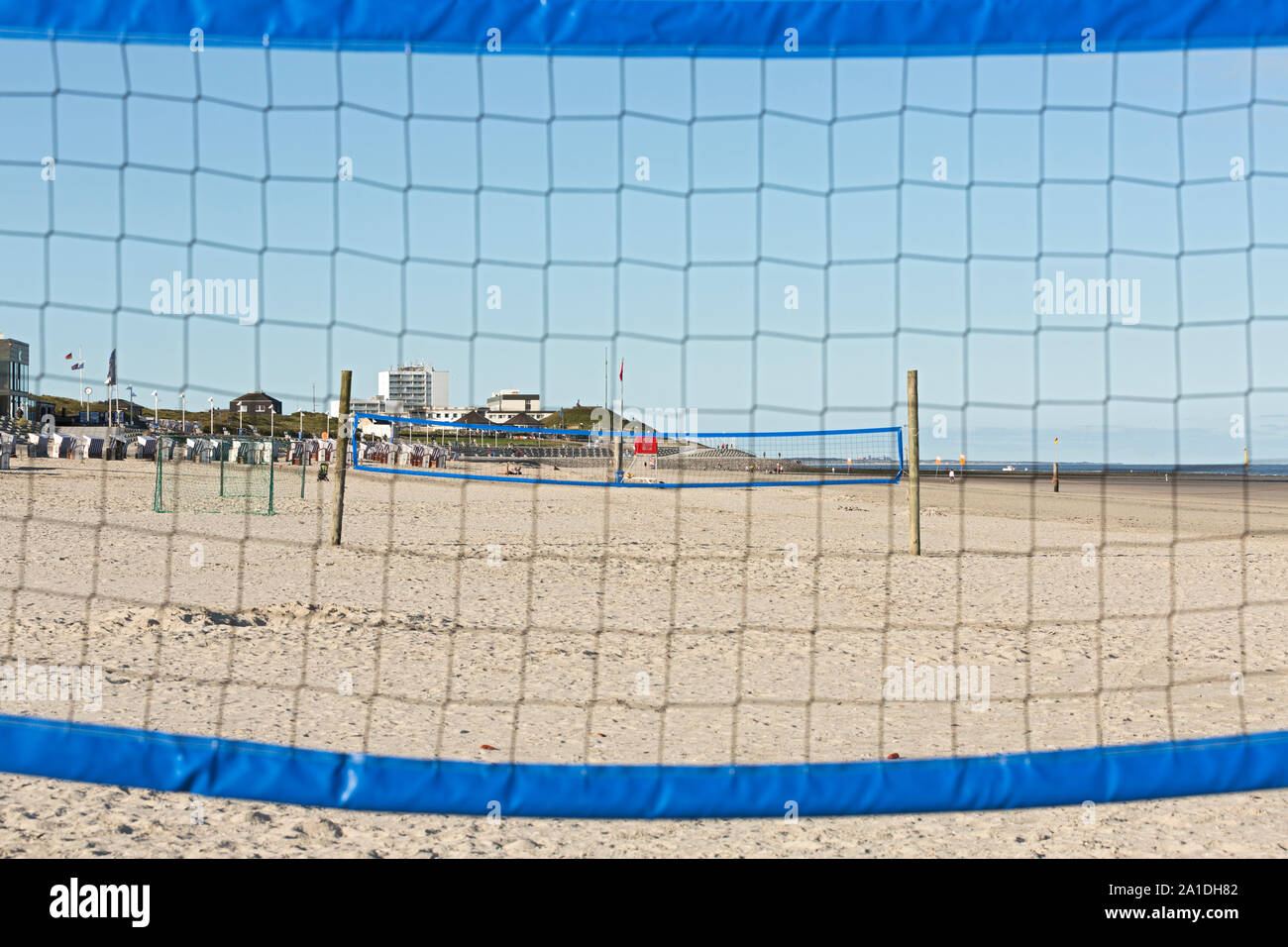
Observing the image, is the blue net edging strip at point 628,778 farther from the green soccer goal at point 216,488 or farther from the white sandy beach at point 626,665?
the green soccer goal at point 216,488

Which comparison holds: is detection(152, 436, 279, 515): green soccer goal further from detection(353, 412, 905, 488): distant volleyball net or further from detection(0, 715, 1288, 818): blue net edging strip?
detection(0, 715, 1288, 818): blue net edging strip

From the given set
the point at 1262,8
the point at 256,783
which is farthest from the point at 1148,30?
the point at 256,783

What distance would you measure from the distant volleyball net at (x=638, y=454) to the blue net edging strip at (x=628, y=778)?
2.69 meters

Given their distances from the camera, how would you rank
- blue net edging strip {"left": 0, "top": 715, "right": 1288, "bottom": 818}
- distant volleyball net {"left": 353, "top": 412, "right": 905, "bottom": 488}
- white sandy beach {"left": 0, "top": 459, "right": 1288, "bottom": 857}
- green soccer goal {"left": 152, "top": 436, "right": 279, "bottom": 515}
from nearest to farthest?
1. white sandy beach {"left": 0, "top": 459, "right": 1288, "bottom": 857}
2. blue net edging strip {"left": 0, "top": 715, "right": 1288, "bottom": 818}
3. distant volleyball net {"left": 353, "top": 412, "right": 905, "bottom": 488}
4. green soccer goal {"left": 152, "top": 436, "right": 279, "bottom": 515}

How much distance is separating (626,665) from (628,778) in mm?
1915

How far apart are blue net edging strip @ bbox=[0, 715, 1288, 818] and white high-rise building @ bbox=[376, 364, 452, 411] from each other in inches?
105

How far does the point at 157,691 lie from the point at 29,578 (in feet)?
11.0

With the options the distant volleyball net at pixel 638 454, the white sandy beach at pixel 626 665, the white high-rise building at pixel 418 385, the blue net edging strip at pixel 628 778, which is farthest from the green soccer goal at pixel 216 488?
the blue net edging strip at pixel 628 778

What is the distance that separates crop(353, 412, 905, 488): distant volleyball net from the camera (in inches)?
422

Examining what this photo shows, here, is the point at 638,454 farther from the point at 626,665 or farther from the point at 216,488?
the point at 626,665

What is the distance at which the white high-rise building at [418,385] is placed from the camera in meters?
5.97

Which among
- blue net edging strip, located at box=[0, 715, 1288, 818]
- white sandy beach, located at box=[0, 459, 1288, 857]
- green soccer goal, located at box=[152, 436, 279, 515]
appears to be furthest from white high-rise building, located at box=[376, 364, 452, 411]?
green soccer goal, located at box=[152, 436, 279, 515]

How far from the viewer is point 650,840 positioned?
274cm
